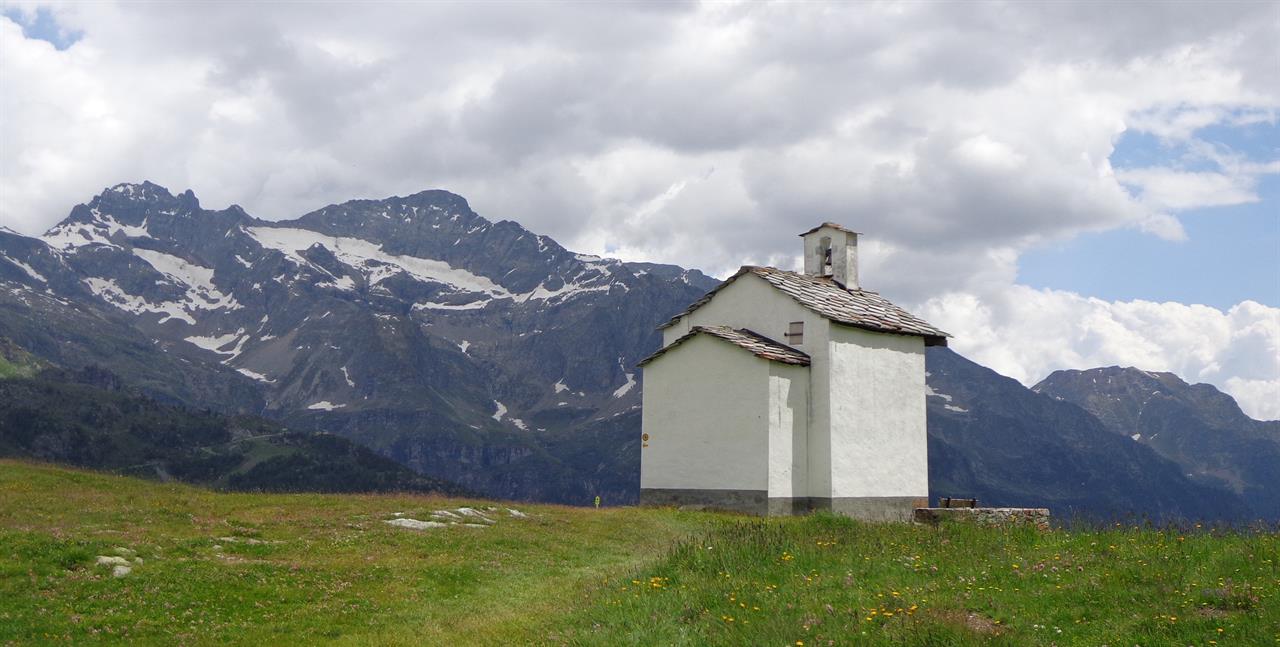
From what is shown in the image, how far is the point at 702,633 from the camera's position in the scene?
17328mm

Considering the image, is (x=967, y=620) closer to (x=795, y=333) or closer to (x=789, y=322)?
(x=795, y=333)

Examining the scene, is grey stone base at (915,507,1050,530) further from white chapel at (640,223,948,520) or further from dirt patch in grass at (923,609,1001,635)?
dirt patch in grass at (923,609,1001,635)

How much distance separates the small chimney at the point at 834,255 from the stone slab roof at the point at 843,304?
632 mm

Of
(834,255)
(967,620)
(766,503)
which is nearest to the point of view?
(967,620)

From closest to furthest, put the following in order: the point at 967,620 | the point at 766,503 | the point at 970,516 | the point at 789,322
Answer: the point at 967,620 < the point at 970,516 < the point at 766,503 < the point at 789,322

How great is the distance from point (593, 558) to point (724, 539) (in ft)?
15.5

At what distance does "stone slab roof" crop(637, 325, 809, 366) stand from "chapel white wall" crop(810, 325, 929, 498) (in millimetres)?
1900

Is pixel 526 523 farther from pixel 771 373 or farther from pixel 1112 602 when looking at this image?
pixel 1112 602

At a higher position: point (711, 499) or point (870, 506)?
point (711, 499)

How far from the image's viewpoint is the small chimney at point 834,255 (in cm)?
5662

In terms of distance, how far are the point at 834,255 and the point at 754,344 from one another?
12753 millimetres

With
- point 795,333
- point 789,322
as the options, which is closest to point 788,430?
point 795,333

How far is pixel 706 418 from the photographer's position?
46438 millimetres

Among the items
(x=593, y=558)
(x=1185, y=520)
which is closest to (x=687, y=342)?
(x=593, y=558)
